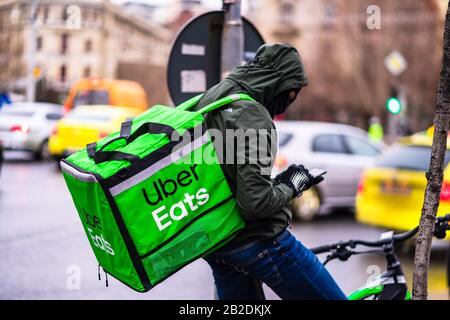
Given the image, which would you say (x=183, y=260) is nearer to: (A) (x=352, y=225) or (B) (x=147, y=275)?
(B) (x=147, y=275)

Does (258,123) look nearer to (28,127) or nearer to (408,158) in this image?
(408,158)

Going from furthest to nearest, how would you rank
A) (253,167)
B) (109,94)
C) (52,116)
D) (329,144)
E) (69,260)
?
1. (109,94)
2. (52,116)
3. (329,144)
4. (69,260)
5. (253,167)

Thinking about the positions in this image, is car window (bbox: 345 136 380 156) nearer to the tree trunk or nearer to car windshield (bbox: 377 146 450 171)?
car windshield (bbox: 377 146 450 171)

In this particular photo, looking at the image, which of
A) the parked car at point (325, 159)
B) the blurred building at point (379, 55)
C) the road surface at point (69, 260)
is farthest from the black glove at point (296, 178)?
the blurred building at point (379, 55)

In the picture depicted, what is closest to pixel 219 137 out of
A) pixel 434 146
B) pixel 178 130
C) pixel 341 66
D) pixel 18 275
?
pixel 178 130

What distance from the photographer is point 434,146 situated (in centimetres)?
275

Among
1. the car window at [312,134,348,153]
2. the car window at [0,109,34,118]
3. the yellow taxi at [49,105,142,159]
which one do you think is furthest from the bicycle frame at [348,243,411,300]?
the car window at [0,109,34,118]

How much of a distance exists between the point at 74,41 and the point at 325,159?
2608 inches

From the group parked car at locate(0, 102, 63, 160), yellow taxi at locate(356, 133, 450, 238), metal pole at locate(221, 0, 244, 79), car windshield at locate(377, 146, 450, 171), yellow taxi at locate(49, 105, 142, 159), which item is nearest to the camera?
metal pole at locate(221, 0, 244, 79)

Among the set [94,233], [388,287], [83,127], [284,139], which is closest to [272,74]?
[94,233]

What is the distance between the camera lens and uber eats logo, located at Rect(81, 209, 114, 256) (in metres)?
2.87

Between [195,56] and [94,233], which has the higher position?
[195,56]

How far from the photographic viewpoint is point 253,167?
9.37ft

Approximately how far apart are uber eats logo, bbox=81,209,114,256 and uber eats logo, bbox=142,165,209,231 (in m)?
0.23
